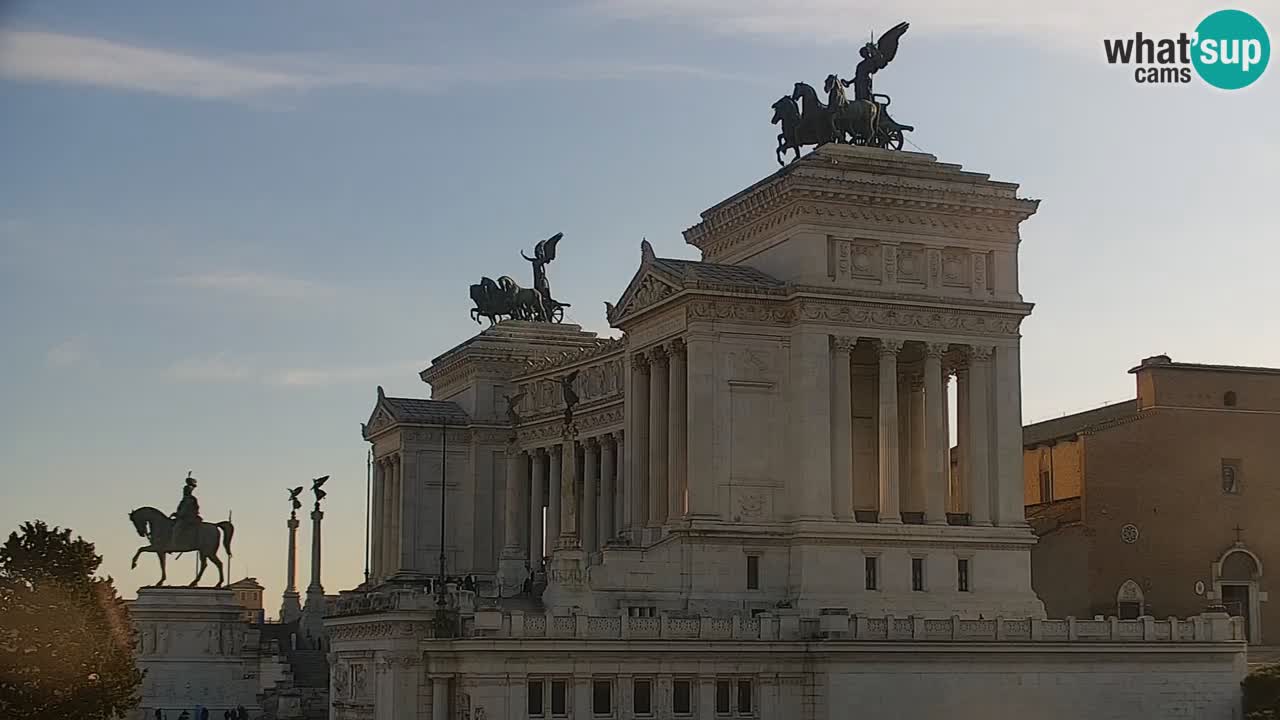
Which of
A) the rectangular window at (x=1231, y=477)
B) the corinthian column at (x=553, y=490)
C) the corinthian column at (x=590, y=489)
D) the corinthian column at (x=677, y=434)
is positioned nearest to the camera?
the corinthian column at (x=677, y=434)

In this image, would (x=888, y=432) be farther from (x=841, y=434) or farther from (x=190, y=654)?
(x=190, y=654)

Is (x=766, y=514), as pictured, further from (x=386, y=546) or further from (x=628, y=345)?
(x=386, y=546)

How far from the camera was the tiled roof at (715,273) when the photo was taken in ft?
247

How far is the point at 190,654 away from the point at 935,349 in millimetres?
39775

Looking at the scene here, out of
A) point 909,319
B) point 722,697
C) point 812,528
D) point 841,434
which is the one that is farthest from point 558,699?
point 909,319

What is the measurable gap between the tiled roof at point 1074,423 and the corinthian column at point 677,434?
2264cm

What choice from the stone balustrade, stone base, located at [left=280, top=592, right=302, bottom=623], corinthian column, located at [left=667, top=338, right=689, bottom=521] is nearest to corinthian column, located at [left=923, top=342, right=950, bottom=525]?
the stone balustrade

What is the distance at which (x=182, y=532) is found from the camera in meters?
99.9

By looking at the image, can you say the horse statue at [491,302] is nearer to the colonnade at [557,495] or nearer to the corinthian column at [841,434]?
the colonnade at [557,495]

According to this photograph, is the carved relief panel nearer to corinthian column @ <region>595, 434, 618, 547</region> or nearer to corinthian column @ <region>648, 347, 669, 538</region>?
corinthian column @ <region>648, 347, 669, 538</region>

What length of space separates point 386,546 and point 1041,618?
44590mm

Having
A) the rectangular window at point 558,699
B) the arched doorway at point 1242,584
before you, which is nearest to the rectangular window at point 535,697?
the rectangular window at point 558,699

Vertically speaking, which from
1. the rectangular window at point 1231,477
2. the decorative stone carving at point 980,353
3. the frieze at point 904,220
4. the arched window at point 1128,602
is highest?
the frieze at point 904,220

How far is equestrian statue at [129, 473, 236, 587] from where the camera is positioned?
3922 inches
